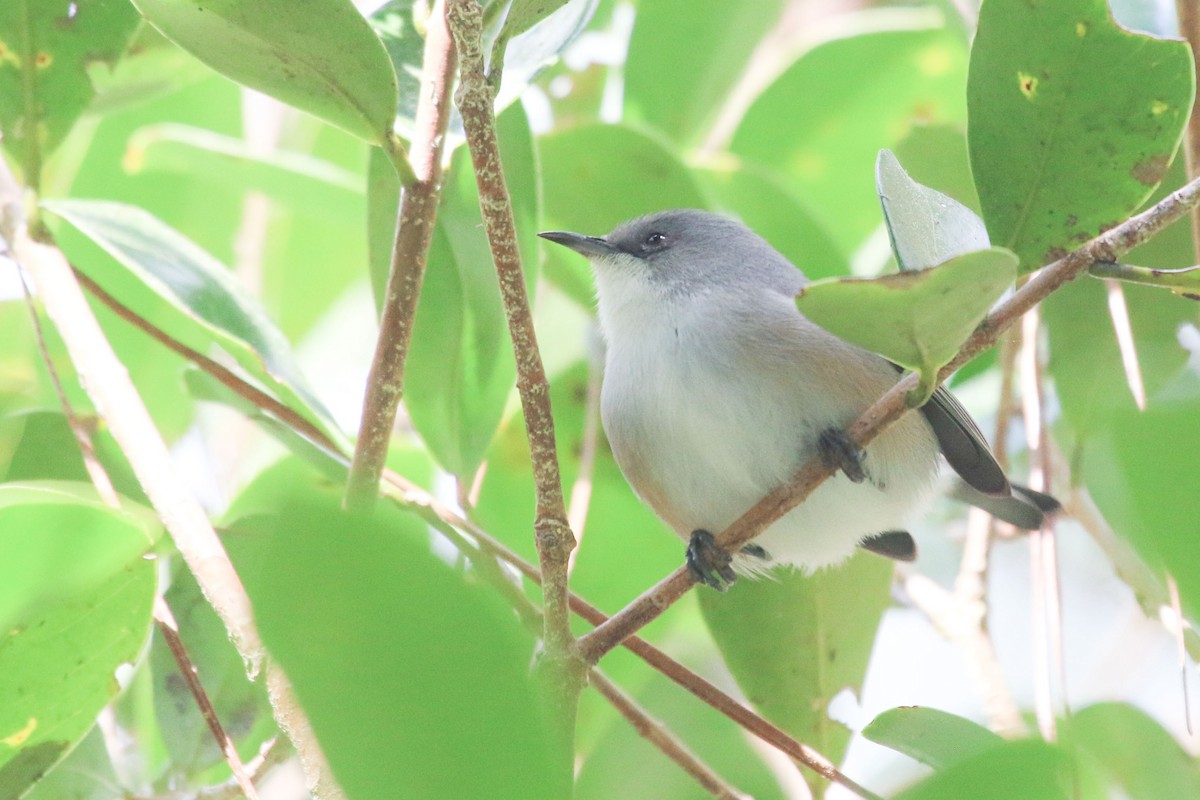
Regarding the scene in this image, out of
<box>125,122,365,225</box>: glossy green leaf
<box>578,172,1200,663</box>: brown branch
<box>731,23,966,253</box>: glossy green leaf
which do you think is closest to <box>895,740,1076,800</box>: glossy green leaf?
<box>578,172,1200,663</box>: brown branch

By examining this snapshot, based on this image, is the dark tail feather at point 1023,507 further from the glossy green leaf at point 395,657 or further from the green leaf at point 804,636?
the glossy green leaf at point 395,657

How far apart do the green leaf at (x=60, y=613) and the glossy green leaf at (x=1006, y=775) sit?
3.99ft

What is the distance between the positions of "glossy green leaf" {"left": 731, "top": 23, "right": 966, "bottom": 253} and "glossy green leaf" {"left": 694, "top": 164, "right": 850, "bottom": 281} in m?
0.40

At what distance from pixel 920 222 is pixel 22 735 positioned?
155 cm

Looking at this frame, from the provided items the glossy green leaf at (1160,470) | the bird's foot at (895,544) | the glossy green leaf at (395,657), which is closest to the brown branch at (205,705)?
the glossy green leaf at (395,657)

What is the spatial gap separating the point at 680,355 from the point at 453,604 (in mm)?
2024

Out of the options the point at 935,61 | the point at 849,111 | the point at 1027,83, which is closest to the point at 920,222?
the point at 1027,83

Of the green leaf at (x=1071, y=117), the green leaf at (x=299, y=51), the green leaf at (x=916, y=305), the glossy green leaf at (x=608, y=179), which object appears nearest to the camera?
the green leaf at (x=916, y=305)

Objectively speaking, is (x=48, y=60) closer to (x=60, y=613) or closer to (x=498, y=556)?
(x=60, y=613)

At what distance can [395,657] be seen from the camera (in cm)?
87

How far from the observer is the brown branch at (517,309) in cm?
150

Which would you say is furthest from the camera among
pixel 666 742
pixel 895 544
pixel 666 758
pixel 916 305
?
pixel 895 544

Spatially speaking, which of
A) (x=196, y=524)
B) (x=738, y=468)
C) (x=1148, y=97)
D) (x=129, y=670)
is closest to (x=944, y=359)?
(x=1148, y=97)

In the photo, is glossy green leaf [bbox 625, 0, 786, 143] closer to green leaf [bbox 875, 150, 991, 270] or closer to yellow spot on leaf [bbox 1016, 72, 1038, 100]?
green leaf [bbox 875, 150, 991, 270]
